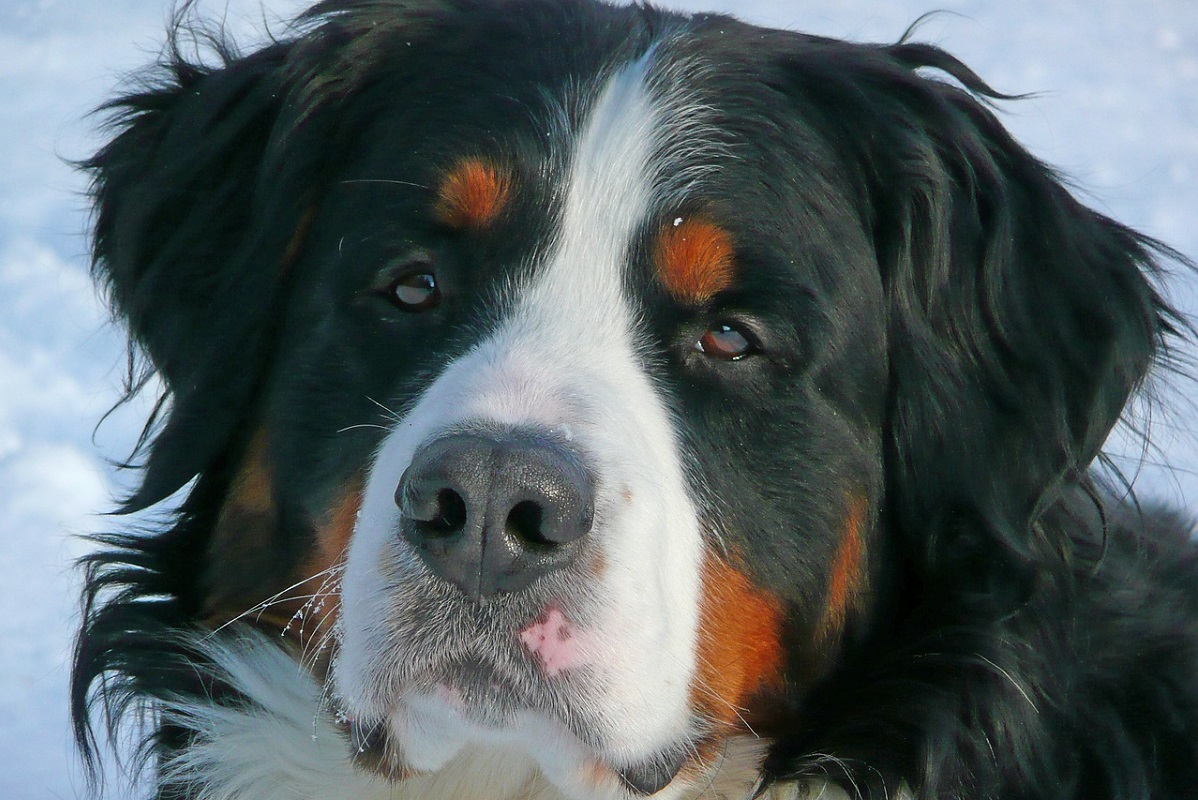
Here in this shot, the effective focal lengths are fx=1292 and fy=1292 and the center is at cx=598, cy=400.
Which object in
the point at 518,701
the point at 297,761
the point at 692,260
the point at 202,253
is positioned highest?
the point at 692,260

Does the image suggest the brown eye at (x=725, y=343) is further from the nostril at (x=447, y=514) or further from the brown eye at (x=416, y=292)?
the nostril at (x=447, y=514)

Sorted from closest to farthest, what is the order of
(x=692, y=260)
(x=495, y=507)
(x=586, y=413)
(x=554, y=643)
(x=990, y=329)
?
(x=495, y=507) < (x=554, y=643) < (x=586, y=413) < (x=692, y=260) < (x=990, y=329)

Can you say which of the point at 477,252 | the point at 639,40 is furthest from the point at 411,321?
the point at 639,40

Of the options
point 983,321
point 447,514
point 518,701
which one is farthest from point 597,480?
point 983,321

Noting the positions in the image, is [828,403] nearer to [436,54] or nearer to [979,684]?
[979,684]

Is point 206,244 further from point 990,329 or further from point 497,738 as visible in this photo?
point 990,329

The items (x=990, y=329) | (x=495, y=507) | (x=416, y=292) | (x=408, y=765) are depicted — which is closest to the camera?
(x=495, y=507)
